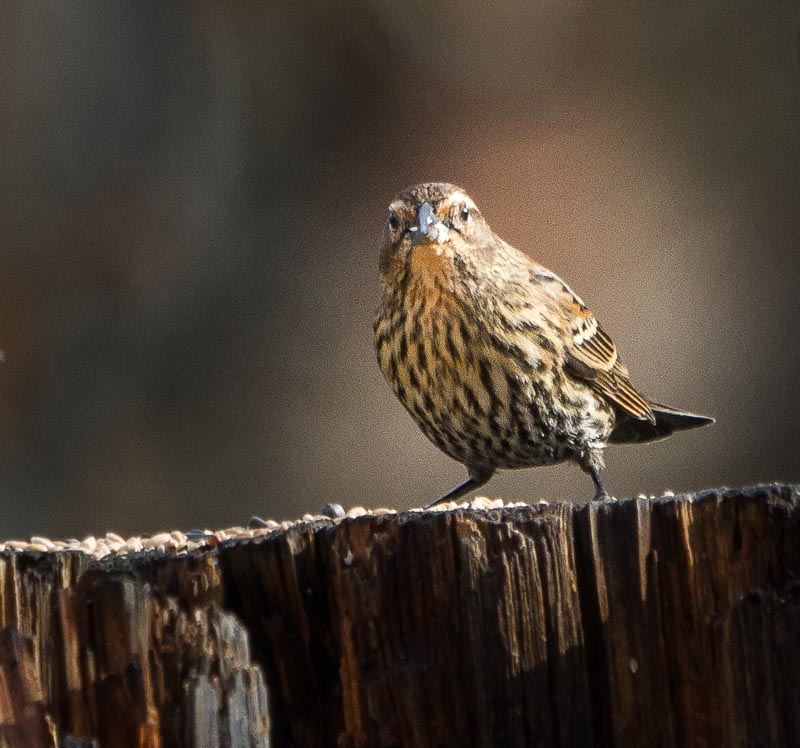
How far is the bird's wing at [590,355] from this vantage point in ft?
17.5

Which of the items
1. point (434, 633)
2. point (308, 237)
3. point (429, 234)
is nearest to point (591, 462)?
point (429, 234)

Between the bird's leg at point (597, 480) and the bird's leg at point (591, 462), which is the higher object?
the bird's leg at point (591, 462)

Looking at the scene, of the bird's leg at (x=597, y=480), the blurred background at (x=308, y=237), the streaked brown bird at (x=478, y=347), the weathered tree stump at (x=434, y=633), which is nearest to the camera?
the weathered tree stump at (x=434, y=633)

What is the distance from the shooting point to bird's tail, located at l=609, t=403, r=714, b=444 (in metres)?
5.91

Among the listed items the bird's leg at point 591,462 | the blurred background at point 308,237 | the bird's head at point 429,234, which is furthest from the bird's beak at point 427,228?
the blurred background at point 308,237

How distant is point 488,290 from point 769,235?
7.12 metres

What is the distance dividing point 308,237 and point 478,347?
581cm

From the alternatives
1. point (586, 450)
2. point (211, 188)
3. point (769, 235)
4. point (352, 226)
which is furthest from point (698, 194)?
point (586, 450)

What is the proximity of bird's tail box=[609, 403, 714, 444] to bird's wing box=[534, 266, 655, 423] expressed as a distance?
5.9 inches

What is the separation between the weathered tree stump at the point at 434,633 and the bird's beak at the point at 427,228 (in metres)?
2.31

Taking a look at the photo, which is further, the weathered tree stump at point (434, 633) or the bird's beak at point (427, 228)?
the bird's beak at point (427, 228)

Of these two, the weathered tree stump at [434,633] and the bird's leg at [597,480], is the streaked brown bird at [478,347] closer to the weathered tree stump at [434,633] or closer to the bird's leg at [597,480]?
the bird's leg at [597,480]

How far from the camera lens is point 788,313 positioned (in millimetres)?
11648

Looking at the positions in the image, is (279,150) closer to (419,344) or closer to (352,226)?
(352,226)
